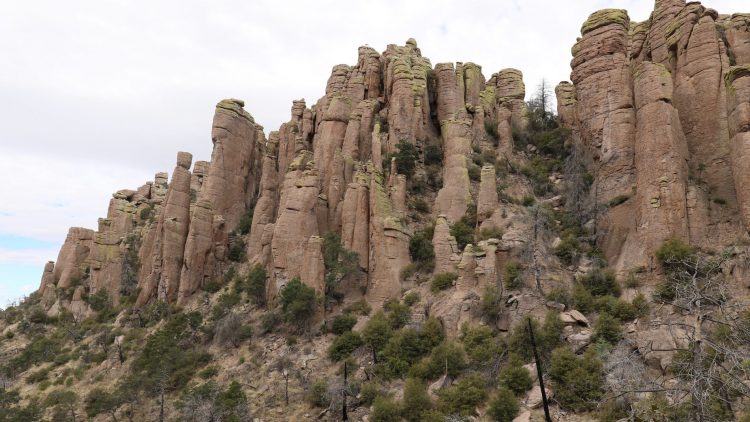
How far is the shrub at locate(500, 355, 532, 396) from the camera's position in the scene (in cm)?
2380

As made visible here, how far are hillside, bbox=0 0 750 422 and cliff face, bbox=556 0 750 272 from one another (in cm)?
12

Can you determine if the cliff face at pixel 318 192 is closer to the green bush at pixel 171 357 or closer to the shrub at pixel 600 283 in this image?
the green bush at pixel 171 357

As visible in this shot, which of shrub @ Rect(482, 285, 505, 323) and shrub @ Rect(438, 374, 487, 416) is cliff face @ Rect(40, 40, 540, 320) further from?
shrub @ Rect(438, 374, 487, 416)

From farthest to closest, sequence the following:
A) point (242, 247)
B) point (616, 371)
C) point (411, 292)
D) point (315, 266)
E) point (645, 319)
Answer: point (242, 247) → point (315, 266) → point (411, 292) → point (645, 319) → point (616, 371)

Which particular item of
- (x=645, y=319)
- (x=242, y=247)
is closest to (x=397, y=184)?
(x=242, y=247)

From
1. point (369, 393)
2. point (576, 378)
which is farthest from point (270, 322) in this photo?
point (576, 378)

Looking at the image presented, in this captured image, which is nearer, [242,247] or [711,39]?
[711,39]

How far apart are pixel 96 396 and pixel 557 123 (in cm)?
4112

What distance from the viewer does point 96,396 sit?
3353 centimetres

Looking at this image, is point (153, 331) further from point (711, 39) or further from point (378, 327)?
point (711, 39)

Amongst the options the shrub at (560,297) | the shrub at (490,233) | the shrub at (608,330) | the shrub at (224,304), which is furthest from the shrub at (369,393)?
the shrub at (224,304)

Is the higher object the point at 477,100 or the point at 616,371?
the point at 477,100

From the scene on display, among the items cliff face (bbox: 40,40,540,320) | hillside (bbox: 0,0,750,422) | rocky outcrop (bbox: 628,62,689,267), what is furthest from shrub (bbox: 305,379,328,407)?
rocky outcrop (bbox: 628,62,689,267)

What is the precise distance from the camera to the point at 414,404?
81.9ft
